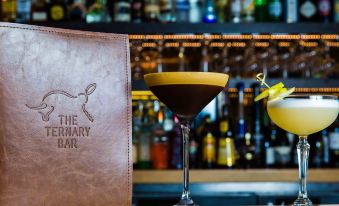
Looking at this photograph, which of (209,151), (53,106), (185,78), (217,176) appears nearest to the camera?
(53,106)

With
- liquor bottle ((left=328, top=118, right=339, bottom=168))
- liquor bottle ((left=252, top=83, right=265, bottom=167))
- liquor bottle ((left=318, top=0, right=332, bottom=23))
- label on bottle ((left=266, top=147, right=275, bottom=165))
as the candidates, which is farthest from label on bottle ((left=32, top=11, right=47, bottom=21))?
liquor bottle ((left=328, top=118, right=339, bottom=168))

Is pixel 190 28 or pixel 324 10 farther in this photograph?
pixel 324 10

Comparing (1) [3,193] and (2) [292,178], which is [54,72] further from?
(2) [292,178]

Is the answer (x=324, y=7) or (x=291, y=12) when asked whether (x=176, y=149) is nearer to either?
(x=291, y=12)

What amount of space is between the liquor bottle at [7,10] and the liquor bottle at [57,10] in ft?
0.63

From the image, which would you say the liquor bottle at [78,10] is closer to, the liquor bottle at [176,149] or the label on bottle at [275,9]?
the liquor bottle at [176,149]

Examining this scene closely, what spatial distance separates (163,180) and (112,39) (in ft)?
5.80

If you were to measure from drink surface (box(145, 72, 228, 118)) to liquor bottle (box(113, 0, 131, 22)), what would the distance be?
183 cm

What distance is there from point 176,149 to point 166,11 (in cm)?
70

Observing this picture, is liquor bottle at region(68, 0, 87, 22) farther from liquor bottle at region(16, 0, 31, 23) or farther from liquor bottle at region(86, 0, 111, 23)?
liquor bottle at region(16, 0, 31, 23)

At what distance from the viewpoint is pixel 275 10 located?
2.87 metres

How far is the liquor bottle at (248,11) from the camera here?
2834 millimetres

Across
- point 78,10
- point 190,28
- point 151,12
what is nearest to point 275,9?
point 190,28

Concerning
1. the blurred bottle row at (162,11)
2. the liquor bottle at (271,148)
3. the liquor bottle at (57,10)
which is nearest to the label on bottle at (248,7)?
the blurred bottle row at (162,11)
